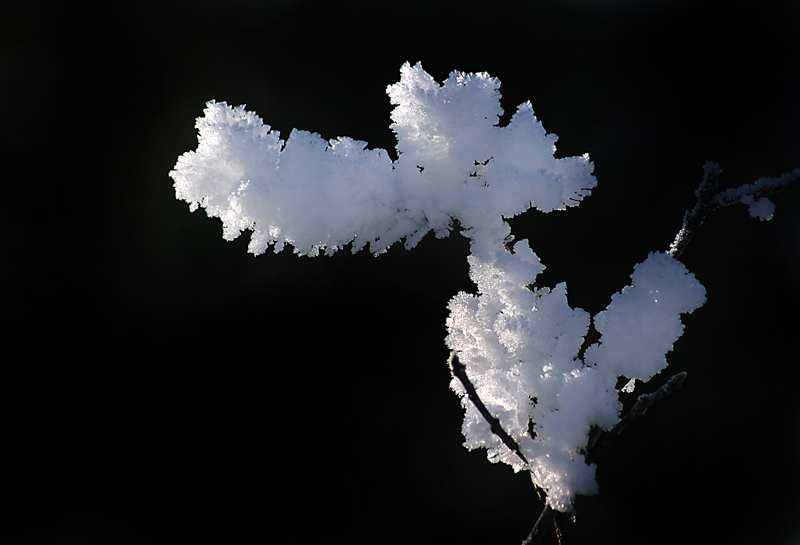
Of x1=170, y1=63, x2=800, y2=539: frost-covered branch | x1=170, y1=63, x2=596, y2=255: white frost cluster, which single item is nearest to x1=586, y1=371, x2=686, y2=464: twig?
x1=170, y1=63, x2=800, y2=539: frost-covered branch

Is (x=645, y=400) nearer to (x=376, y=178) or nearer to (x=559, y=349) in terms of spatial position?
(x=559, y=349)

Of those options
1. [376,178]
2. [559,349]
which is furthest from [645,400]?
[376,178]

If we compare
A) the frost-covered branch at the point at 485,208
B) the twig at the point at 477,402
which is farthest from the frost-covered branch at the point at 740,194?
the twig at the point at 477,402

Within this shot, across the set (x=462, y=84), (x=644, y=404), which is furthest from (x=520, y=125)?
(x=644, y=404)

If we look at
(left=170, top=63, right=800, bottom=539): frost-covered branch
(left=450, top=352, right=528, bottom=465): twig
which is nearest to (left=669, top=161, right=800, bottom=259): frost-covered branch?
(left=170, top=63, right=800, bottom=539): frost-covered branch

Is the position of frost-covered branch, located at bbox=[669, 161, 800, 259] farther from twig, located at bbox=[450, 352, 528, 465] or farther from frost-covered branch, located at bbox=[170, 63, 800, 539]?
twig, located at bbox=[450, 352, 528, 465]

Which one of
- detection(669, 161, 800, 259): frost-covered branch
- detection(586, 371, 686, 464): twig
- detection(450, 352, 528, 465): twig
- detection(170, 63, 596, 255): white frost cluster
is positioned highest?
detection(669, 161, 800, 259): frost-covered branch

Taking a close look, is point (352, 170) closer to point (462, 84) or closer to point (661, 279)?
point (462, 84)

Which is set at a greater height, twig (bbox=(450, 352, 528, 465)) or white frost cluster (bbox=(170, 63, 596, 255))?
white frost cluster (bbox=(170, 63, 596, 255))
